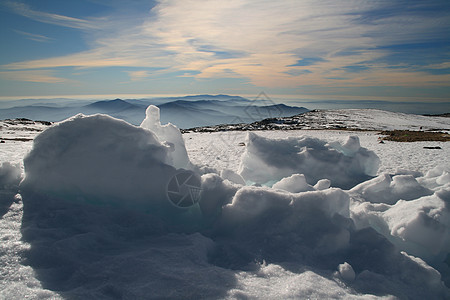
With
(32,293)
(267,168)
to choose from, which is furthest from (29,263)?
(267,168)

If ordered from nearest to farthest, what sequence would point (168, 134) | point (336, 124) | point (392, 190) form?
point (392, 190) → point (168, 134) → point (336, 124)

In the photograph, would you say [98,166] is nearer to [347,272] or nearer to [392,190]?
[347,272]

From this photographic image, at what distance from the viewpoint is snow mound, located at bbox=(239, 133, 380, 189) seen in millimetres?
9141

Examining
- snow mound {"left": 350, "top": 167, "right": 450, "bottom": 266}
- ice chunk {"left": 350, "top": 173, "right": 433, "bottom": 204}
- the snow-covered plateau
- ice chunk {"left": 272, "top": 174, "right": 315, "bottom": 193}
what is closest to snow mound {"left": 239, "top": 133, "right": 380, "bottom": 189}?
ice chunk {"left": 350, "top": 173, "right": 433, "bottom": 204}

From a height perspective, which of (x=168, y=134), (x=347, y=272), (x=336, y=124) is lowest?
(x=347, y=272)

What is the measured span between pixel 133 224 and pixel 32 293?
171cm

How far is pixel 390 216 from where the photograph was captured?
17.1 feet

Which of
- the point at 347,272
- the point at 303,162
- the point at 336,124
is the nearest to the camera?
the point at 347,272

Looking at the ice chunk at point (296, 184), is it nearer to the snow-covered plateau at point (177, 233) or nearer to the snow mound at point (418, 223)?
the snow-covered plateau at point (177, 233)

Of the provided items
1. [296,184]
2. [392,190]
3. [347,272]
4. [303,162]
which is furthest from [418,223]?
[303,162]

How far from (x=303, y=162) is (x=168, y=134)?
4.73m

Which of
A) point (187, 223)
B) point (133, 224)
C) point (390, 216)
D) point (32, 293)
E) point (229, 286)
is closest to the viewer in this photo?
point (32, 293)

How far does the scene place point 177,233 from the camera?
4473 mm

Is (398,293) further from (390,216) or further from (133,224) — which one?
(133,224)
